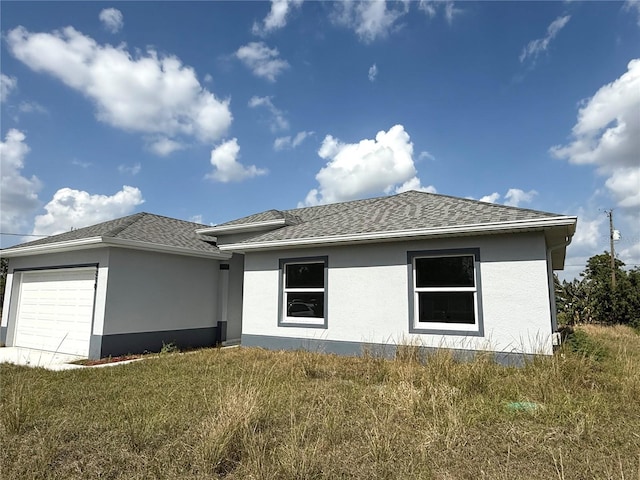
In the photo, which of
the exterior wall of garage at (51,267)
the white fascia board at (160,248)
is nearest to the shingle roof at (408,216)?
the white fascia board at (160,248)

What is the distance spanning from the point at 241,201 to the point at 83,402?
1419 centimetres

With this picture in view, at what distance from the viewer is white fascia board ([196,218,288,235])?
1360cm

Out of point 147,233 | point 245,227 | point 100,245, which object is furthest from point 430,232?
point 100,245

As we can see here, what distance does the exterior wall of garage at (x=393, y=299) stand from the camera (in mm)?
8180

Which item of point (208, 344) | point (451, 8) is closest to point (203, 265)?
point (208, 344)

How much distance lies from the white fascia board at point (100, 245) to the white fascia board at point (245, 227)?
1.11 metres

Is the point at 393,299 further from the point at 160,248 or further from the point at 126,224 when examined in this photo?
the point at 126,224

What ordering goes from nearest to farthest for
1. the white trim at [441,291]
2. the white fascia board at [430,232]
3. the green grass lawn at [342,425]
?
the green grass lawn at [342,425] → the white fascia board at [430,232] → the white trim at [441,291]

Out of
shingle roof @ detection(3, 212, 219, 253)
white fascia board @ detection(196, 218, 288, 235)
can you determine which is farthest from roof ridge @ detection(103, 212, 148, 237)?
white fascia board @ detection(196, 218, 288, 235)

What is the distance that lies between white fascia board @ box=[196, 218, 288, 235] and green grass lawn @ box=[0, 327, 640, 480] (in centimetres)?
701

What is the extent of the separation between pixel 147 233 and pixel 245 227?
348cm

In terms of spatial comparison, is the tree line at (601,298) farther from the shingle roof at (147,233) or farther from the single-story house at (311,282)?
the shingle roof at (147,233)

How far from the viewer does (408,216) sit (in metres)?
10.5

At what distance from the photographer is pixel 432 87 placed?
12578mm
